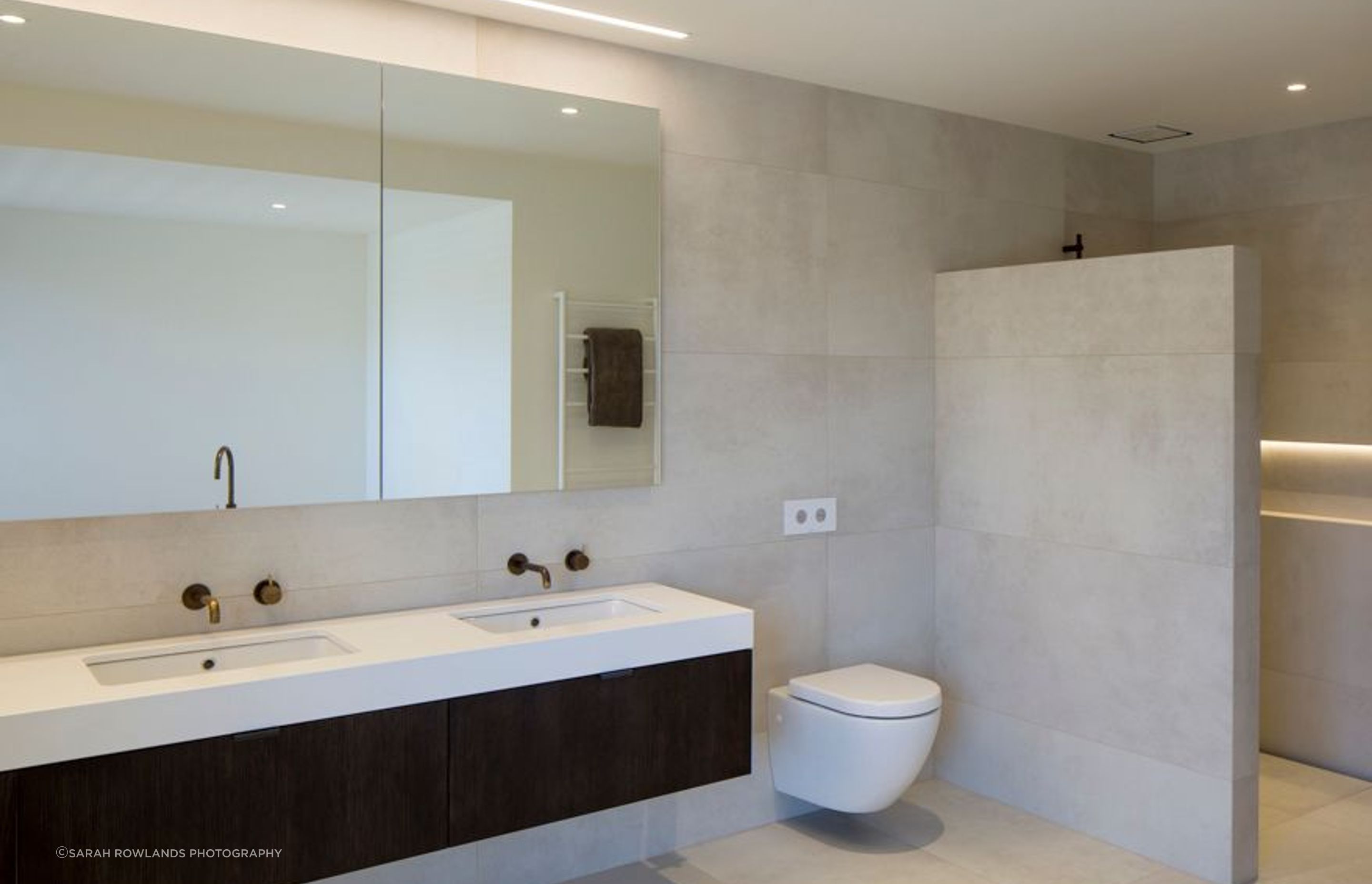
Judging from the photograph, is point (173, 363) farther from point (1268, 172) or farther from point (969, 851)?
point (1268, 172)

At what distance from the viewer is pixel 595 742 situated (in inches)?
110

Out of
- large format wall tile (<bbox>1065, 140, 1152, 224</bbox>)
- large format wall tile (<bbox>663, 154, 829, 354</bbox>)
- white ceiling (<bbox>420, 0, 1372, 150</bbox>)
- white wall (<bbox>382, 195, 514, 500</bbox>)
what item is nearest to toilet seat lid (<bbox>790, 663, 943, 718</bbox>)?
large format wall tile (<bbox>663, 154, 829, 354</bbox>)

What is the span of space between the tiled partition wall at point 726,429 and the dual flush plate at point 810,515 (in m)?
0.03

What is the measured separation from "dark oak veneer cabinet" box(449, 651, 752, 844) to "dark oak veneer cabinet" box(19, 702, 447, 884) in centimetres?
10

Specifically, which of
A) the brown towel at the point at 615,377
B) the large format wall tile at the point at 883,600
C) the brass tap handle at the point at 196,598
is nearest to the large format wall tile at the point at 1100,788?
the large format wall tile at the point at 883,600

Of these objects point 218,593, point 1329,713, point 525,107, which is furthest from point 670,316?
point 1329,713

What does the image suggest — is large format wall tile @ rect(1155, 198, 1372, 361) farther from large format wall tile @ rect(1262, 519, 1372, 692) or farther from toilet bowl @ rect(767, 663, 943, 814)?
toilet bowl @ rect(767, 663, 943, 814)

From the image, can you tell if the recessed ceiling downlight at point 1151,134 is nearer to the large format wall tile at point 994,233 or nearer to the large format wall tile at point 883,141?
the large format wall tile at point 994,233

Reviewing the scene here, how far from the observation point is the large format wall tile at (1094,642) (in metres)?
3.38

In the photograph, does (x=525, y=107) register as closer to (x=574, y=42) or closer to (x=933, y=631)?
(x=574, y=42)

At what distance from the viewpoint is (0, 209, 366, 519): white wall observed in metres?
2.49

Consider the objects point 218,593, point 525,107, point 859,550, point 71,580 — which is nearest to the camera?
point 71,580

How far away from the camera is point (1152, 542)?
352 cm

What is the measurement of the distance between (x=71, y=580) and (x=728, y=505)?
6.16 ft
